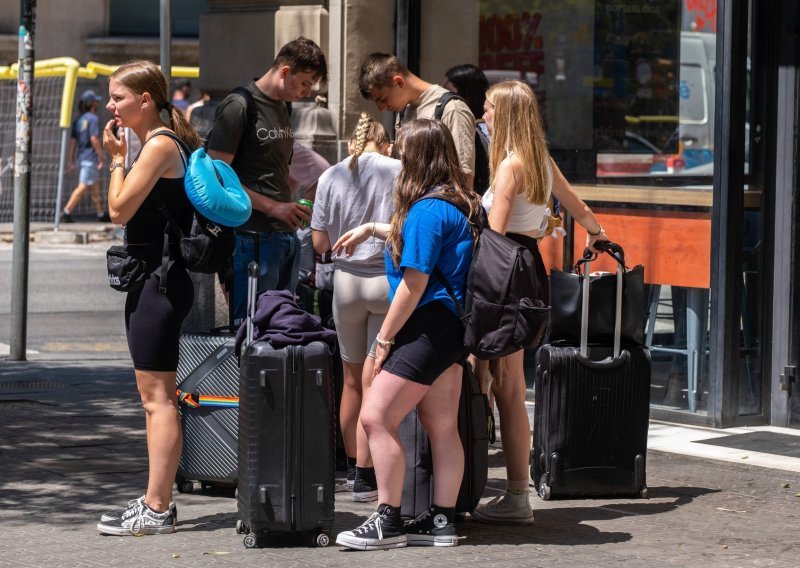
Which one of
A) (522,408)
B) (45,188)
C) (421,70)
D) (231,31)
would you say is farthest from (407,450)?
(45,188)

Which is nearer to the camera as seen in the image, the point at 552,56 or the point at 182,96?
the point at 552,56

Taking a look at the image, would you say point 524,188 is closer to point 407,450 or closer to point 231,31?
point 407,450

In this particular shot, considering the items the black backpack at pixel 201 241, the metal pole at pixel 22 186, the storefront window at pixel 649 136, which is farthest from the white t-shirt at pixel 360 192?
the metal pole at pixel 22 186

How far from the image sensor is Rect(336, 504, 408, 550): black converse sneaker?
6.04 metres

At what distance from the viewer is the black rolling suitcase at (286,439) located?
19.8 ft

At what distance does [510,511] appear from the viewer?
6.60 metres

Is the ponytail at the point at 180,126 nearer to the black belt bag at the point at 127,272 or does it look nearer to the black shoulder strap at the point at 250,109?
the black belt bag at the point at 127,272

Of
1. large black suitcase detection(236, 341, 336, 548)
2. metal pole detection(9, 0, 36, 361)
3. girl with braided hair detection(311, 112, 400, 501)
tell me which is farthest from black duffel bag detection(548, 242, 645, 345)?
metal pole detection(9, 0, 36, 361)

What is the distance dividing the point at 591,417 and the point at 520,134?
137cm

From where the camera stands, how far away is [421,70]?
10164 millimetres

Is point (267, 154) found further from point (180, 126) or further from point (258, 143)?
point (180, 126)

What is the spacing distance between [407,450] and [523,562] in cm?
75

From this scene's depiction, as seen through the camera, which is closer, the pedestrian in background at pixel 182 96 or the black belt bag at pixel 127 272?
the black belt bag at pixel 127 272

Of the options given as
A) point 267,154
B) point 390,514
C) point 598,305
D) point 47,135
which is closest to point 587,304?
point 598,305
